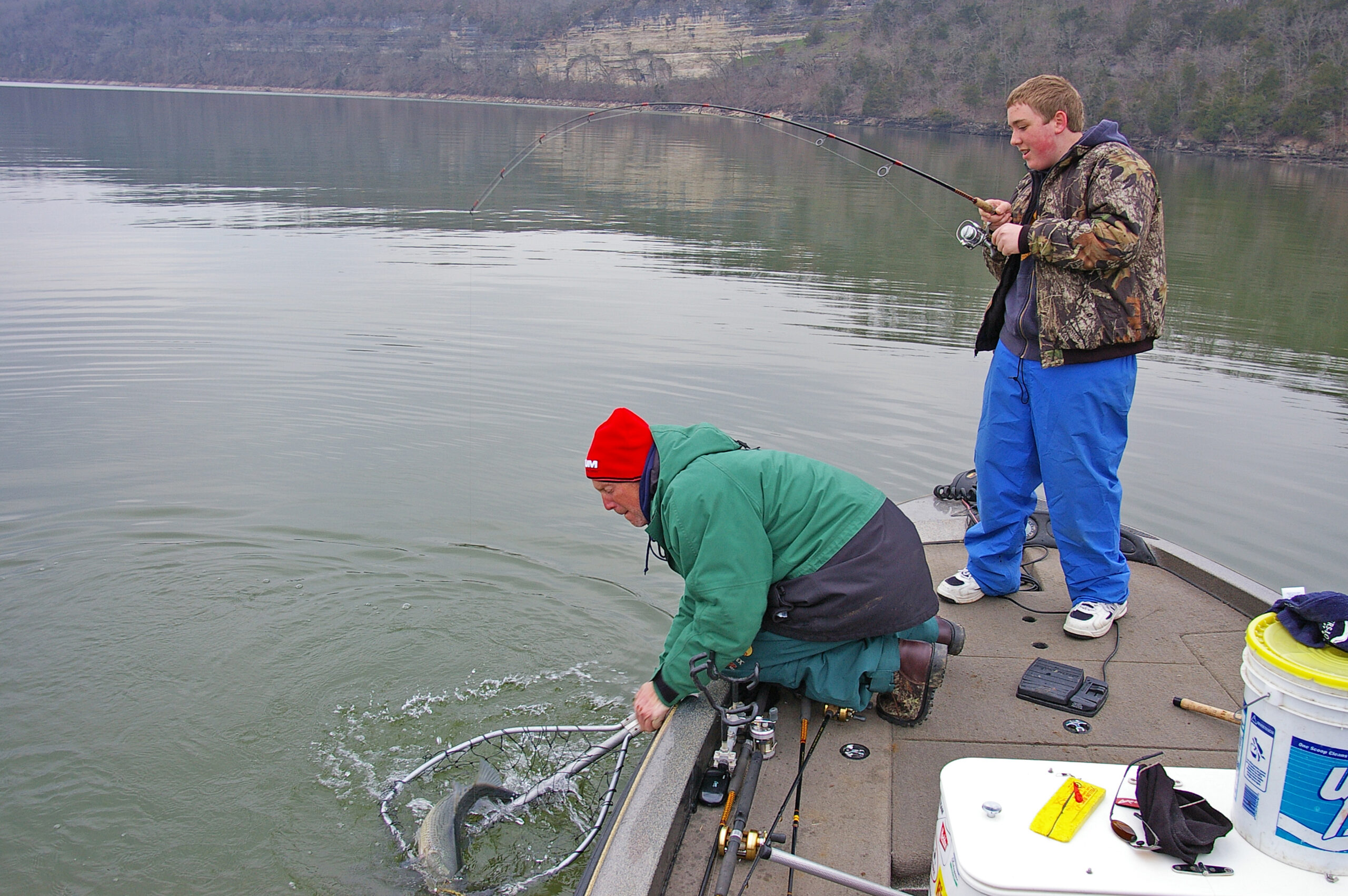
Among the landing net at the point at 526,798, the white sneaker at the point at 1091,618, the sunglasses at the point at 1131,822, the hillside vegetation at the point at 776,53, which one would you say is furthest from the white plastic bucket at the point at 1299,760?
the hillside vegetation at the point at 776,53

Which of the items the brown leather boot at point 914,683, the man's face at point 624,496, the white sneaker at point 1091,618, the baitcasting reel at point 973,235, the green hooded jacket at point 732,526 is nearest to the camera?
the green hooded jacket at point 732,526

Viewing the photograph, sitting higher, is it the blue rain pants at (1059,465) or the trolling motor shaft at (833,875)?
the blue rain pants at (1059,465)

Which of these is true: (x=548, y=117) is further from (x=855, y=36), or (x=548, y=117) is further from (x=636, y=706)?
(x=636, y=706)

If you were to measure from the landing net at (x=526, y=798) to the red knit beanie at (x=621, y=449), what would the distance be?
3.26 ft

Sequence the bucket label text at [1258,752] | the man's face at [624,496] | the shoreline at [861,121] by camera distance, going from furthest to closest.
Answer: the shoreline at [861,121]
the man's face at [624,496]
the bucket label text at [1258,752]

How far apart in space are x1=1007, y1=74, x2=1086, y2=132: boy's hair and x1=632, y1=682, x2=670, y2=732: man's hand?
2.41 metres

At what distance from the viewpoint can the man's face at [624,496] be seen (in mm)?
3094

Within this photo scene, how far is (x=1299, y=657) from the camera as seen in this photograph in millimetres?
2174

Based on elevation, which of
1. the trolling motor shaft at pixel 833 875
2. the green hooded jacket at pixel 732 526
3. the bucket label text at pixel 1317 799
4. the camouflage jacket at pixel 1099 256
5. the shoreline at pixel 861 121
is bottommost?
the trolling motor shaft at pixel 833 875

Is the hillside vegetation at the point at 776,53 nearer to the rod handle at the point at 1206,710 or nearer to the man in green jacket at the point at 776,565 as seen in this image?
the rod handle at the point at 1206,710

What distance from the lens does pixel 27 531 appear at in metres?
6.09

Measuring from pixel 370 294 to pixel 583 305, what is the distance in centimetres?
265

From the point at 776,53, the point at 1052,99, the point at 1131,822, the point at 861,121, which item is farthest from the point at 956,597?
the point at 776,53

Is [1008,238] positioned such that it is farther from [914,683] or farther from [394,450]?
[394,450]
